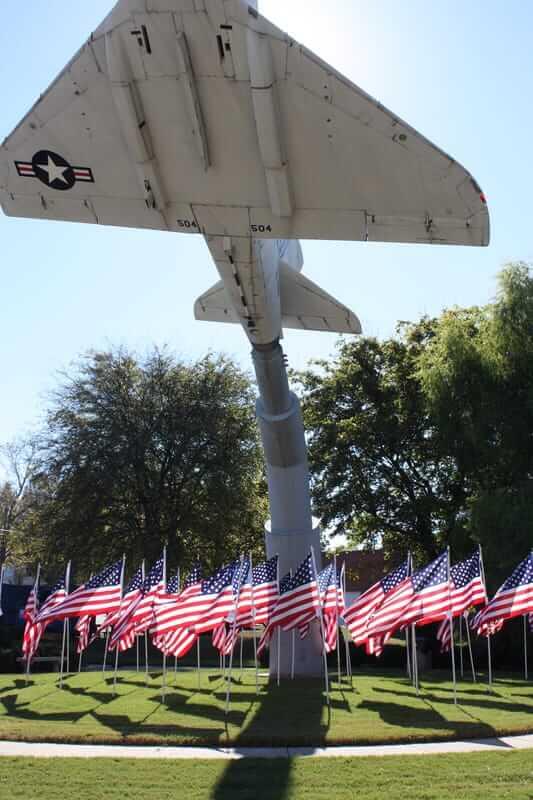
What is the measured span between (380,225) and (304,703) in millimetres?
8159

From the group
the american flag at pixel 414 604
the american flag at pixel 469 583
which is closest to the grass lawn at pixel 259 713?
the american flag at pixel 414 604

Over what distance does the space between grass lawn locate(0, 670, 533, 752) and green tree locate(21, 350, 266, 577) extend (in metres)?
11.9

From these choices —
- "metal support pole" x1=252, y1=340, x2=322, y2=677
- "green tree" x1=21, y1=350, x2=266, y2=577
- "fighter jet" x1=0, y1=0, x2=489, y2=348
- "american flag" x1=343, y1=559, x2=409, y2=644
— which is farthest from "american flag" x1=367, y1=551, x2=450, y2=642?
"green tree" x1=21, y1=350, x2=266, y2=577

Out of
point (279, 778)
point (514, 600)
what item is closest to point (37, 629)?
point (279, 778)

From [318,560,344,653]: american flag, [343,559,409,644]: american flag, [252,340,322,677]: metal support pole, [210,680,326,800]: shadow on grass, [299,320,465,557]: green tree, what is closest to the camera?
[210,680,326,800]: shadow on grass

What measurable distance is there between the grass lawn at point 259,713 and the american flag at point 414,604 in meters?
1.33

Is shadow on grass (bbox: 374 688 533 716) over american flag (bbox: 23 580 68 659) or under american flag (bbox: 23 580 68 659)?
under

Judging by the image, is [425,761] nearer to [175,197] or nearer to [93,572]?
[175,197]

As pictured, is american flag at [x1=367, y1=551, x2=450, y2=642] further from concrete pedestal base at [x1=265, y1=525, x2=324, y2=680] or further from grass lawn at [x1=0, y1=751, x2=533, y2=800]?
grass lawn at [x1=0, y1=751, x2=533, y2=800]

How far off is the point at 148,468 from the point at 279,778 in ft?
73.7

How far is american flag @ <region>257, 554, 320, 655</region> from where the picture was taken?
11.8m

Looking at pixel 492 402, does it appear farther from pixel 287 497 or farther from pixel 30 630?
pixel 30 630

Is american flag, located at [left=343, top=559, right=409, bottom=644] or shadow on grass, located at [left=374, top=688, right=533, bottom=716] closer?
shadow on grass, located at [left=374, top=688, right=533, bottom=716]

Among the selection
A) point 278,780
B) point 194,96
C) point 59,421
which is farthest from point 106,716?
point 59,421
